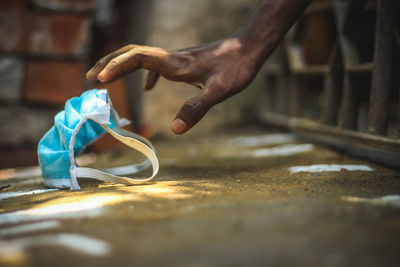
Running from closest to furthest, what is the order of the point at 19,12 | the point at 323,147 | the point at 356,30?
the point at 356,30 < the point at 323,147 < the point at 19,12

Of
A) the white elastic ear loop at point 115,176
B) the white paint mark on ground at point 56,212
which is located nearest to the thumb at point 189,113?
the white elastic ear loop at point 115,176

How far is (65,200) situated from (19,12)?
173cm

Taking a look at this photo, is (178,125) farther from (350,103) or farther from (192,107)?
(350,103)

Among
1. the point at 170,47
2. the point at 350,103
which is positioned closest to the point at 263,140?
the point at 350,103

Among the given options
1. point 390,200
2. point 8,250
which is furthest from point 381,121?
point 8,250

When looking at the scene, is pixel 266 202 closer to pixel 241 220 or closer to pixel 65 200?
pixel 241 220

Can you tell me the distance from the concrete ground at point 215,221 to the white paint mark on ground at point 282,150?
1.51ft

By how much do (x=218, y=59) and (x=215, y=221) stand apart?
0.67 meters

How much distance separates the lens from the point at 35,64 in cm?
231

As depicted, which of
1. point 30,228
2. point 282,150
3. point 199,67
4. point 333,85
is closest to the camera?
point 30,228

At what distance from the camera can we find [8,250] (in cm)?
63

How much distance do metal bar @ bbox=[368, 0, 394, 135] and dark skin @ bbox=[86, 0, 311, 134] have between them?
253mm

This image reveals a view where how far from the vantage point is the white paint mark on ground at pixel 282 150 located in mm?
1747

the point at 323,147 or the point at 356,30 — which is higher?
the point at 356,30
